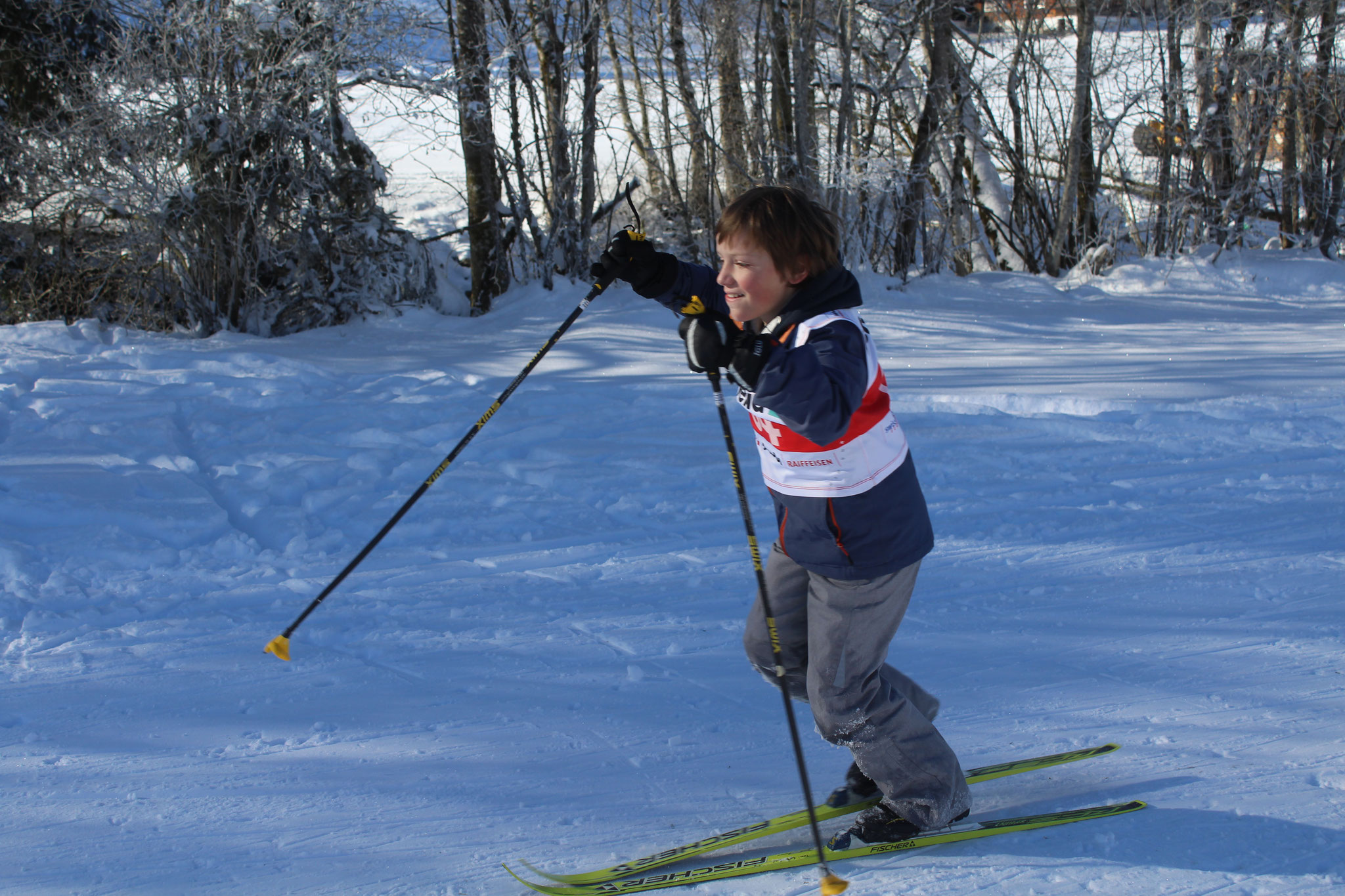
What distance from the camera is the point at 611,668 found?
2.97m

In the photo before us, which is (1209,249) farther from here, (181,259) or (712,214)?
(181,259)

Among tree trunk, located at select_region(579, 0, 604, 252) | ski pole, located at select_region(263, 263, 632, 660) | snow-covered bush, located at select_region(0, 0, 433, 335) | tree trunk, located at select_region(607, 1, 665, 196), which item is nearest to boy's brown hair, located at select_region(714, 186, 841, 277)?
ski pole, located at select_region(263, 263, 632, 660)

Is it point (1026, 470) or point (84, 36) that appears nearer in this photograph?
point (1026, 470)

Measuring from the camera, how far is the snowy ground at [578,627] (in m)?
2.15

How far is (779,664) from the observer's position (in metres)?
2.06

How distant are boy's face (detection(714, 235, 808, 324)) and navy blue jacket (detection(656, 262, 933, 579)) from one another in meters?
0.04

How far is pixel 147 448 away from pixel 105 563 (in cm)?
134

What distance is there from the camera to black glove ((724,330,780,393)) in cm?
176

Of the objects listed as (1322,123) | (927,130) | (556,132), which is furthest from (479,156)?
(1322,123)

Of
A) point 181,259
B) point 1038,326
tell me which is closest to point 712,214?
point 1038,326

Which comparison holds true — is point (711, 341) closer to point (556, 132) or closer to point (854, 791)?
point (854, 791)

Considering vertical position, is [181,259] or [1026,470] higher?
[181,259]

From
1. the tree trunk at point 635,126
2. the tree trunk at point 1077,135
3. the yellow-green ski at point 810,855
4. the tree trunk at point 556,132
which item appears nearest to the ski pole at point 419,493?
the yellow-green ski at point 810,855

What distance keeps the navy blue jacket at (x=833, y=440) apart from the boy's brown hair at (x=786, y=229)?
0.04 meters
